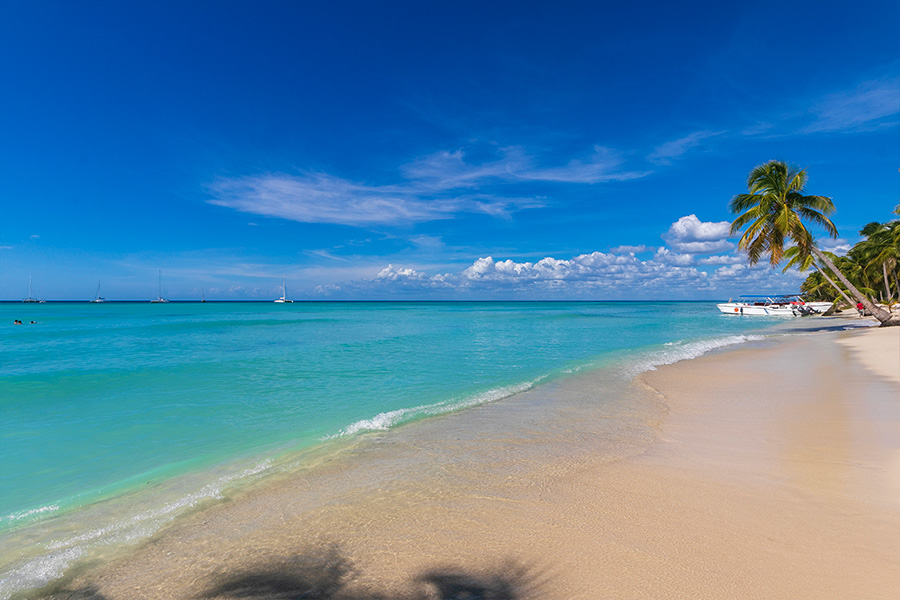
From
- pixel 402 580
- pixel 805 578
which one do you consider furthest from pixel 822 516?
pixel 402 580

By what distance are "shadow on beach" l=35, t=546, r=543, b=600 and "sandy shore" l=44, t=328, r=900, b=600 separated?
14 mm

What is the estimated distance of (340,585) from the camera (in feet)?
10.3

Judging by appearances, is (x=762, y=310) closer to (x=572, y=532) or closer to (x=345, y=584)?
(x=572, y=532)

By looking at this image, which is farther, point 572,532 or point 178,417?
point 178,417

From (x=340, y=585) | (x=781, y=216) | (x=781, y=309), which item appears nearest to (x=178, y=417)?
(x=340, y=585)

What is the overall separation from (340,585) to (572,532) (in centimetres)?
199

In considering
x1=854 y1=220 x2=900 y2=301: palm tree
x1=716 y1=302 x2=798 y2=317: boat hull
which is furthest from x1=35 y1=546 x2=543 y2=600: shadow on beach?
x1=716 y1=302 x2=798 y2=317: boat hull

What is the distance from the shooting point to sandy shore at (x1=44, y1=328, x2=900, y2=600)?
10.1 feet

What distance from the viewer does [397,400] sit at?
10.1 metres

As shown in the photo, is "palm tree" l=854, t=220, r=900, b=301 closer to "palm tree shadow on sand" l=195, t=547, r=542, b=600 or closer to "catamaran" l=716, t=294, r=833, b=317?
"catamaran" l=716, t=294, r=833, b=317

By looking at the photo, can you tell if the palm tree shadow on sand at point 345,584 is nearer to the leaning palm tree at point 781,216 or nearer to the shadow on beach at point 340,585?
the shadow on beach at point 340,585

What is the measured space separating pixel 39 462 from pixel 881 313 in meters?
39.1

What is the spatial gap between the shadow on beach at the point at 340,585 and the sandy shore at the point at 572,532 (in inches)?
0.5

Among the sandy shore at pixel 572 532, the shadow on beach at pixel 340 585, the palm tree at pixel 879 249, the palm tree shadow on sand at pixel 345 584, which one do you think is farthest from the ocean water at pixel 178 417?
the palm tree at pixel 879 249
